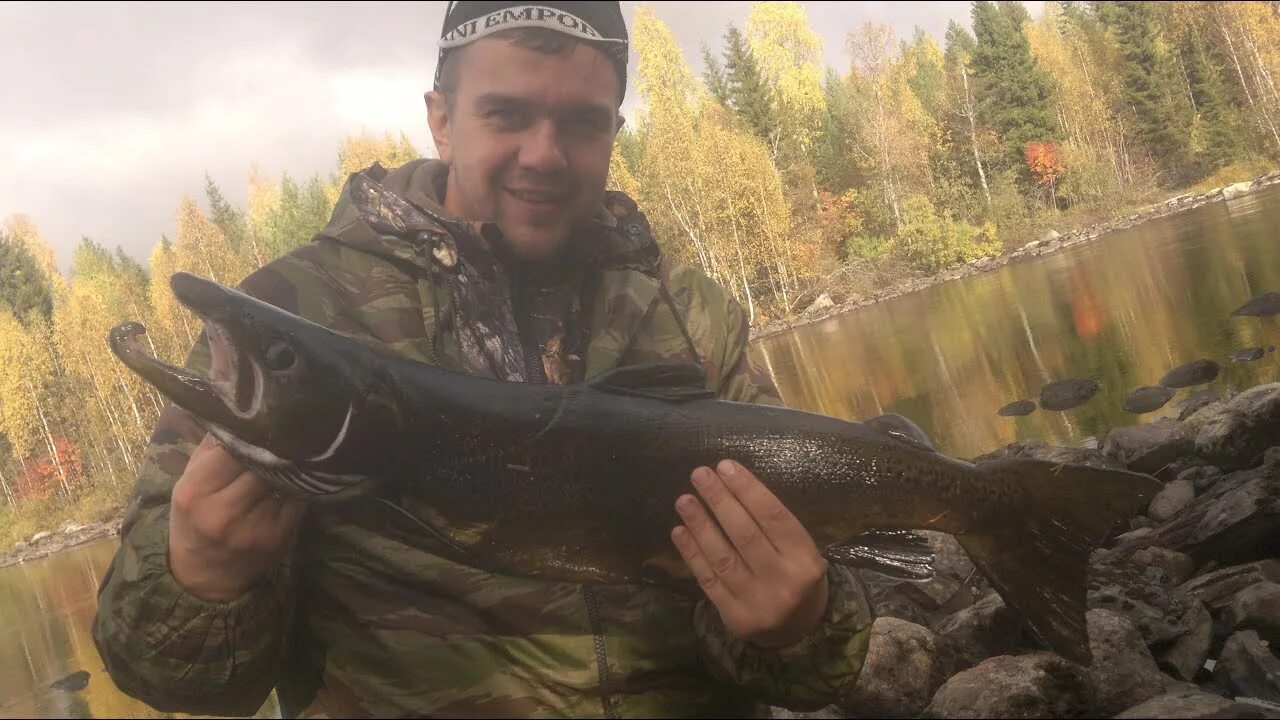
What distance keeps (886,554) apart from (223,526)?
1395 mm

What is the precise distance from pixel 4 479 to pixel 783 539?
13.7 ft

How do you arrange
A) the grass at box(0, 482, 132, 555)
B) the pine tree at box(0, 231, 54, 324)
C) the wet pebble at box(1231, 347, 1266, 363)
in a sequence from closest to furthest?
the grass at box(0, 482, 132, 555), the pine tree at box(0, 231, 54, 324), the wet pebble at box(1231, 347, 1266, 363)

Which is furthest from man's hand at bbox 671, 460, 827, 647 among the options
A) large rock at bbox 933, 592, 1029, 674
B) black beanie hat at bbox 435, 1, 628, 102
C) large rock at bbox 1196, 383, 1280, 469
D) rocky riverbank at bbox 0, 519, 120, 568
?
large rock at bbox 1196, 383, 1280, 469

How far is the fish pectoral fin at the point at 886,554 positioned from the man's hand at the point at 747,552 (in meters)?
0.09

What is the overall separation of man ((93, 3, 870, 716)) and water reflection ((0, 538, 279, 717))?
0.25 ft

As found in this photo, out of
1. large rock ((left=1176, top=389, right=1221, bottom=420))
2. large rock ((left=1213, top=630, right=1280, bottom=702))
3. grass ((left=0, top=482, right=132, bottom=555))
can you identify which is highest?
grass ((left=0, top=482, right=132, bottom=555))

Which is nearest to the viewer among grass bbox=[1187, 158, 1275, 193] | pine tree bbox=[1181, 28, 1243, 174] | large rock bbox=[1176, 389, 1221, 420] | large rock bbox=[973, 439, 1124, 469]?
large rock bbox=[973, 439, 1124, 469]

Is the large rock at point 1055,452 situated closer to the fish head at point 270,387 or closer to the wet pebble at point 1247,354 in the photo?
the wet pebble at point 1247,354

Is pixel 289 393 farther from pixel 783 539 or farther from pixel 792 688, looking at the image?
pixel 792 688

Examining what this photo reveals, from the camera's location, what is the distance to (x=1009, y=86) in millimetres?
35031

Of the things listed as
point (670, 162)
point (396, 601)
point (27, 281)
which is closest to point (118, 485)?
point (396, 601)

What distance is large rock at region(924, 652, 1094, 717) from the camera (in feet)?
7.48

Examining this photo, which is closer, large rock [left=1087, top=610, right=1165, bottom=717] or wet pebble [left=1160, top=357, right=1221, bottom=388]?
large rock [left=1087, top=610, right=1165, bottom=717]

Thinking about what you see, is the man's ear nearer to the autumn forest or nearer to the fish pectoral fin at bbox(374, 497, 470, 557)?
the fish pectoral fin at bbox(374, 497, 470, 557)
